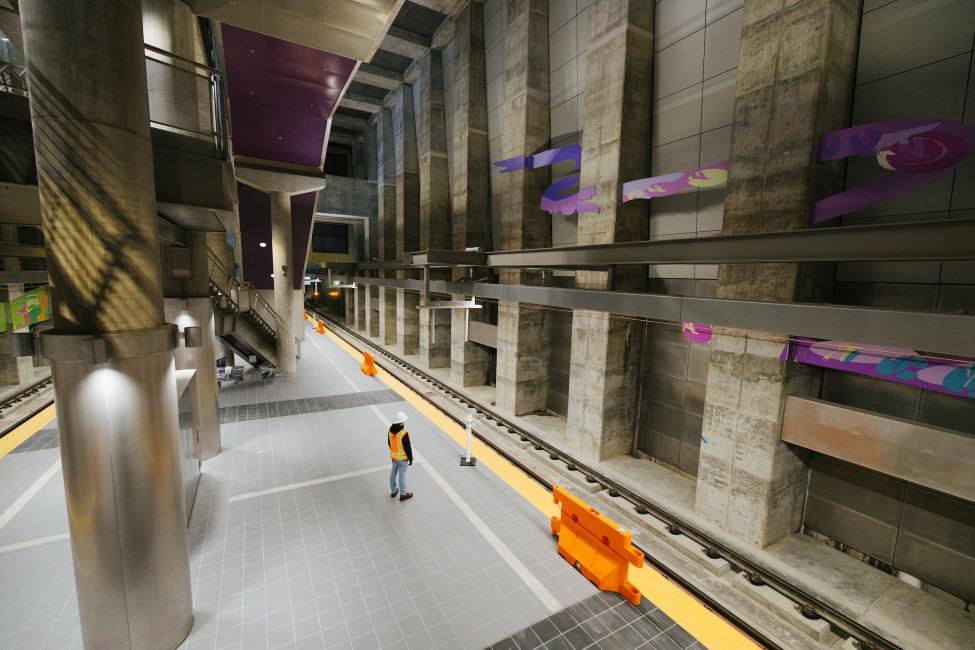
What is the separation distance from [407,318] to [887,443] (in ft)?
57.4

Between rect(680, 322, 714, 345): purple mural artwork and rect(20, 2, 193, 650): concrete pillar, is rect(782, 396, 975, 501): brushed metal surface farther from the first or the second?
rect(20, 2, 193, 650): concrete pillar

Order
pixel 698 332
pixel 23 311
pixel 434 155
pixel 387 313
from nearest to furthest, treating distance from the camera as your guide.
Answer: pixel 698 332
pixel 23 311
pixel 434 155
pixel 387 313

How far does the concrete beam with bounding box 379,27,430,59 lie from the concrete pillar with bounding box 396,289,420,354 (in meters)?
10.5

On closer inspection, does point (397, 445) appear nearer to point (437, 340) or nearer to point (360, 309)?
point (437, 340)

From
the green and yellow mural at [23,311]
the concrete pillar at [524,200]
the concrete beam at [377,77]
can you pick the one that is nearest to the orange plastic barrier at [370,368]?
the concrete pillar at [524,200]

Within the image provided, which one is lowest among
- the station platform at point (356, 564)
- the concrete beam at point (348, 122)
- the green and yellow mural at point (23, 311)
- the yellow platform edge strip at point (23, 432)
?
the station platform at point (356, 564)

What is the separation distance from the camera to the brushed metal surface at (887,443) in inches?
197

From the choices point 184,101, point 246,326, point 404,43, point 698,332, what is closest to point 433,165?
point 404,43

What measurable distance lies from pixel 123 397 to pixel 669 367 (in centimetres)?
926

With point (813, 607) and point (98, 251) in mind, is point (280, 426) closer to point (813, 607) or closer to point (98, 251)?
point (98, 251)

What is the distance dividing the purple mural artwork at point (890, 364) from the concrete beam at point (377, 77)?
20.3 meters

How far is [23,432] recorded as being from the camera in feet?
28.1

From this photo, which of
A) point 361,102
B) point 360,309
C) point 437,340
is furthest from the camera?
point 360,309

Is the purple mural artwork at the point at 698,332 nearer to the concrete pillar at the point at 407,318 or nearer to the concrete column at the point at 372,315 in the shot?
the concrete pillar at the point at 407,318
